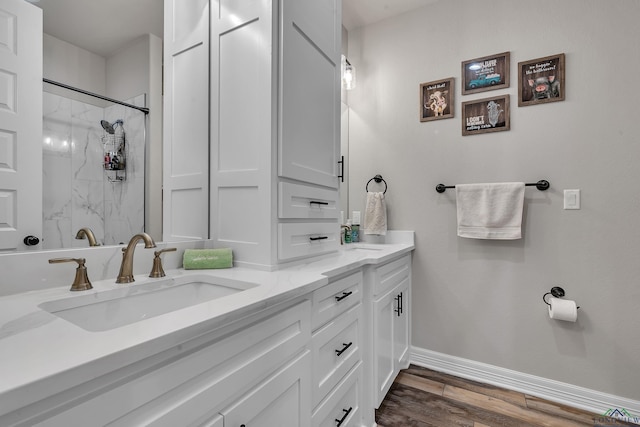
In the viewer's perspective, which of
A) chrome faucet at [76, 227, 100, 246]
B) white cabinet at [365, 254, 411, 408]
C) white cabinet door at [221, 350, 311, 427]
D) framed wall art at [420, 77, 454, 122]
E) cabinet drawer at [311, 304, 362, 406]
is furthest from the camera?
framed wall art at [420, 77, 454, 122]

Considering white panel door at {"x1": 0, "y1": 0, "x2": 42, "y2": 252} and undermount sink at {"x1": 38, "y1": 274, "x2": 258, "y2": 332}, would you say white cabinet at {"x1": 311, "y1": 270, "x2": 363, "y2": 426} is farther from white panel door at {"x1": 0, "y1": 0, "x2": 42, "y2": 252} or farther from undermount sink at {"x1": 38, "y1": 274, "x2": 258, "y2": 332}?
white panel door at {"x1": 0, "y1": 0, "x2": 42, "y2": 252}

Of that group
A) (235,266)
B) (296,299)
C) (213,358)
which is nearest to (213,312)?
(213,358)

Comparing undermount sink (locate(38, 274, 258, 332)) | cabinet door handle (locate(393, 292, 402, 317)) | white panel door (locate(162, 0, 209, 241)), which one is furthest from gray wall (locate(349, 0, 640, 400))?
undermount sink (locate(38, 274, 258, 332))

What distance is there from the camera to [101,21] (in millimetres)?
1021

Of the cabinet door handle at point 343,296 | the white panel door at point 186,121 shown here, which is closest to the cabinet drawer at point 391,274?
the cabinet door handle at point 343,296

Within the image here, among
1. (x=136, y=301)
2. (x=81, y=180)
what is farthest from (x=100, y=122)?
(x=136, y=301)

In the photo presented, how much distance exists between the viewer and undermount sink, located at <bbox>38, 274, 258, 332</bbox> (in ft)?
2.64

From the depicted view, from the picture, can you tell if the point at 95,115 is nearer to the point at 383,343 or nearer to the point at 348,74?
the point at 383,343

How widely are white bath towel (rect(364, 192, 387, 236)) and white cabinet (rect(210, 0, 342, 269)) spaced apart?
824 mm

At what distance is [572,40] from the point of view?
1766 millimetres

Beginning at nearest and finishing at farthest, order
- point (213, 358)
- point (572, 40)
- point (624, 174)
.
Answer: point (213, 358) → point (624, 174) → point (572, 40)

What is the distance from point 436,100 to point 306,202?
1370 millimetres

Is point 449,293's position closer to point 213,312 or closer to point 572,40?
point 572,40

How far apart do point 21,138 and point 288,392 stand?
3.38 feet
